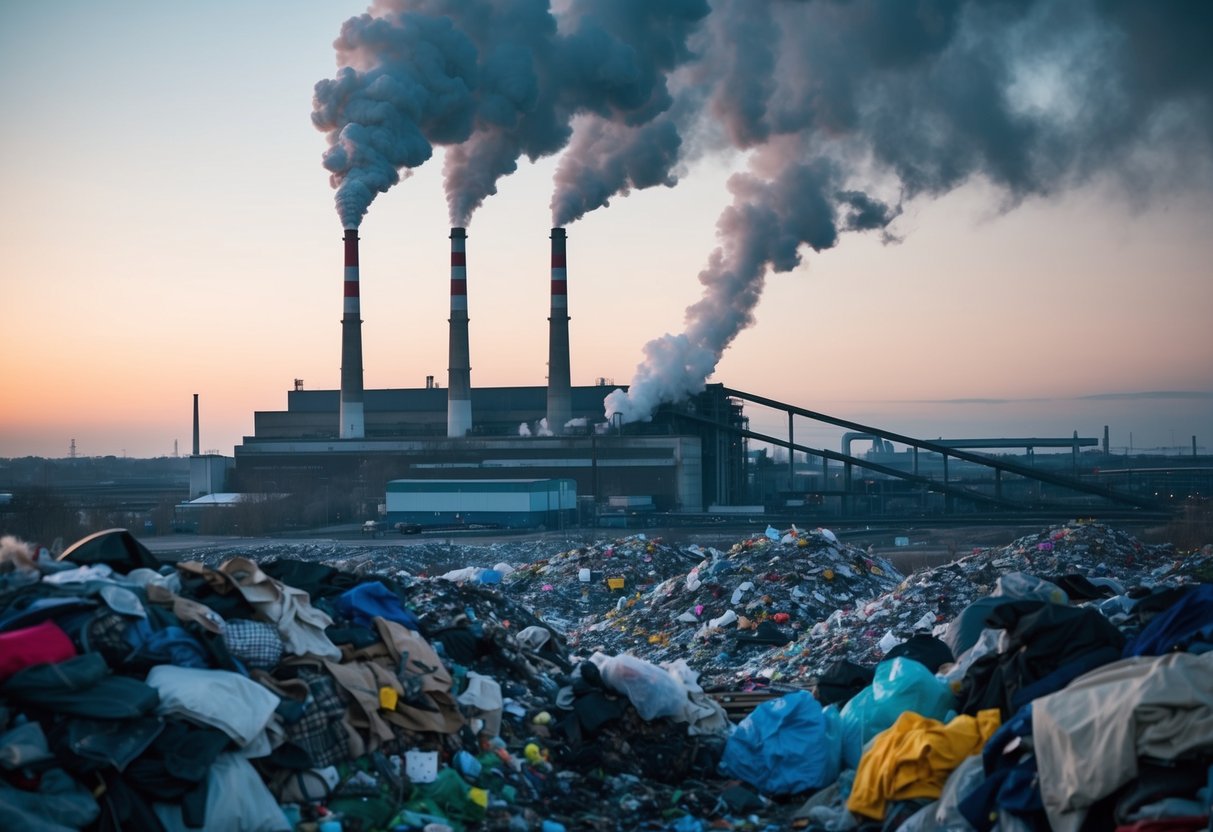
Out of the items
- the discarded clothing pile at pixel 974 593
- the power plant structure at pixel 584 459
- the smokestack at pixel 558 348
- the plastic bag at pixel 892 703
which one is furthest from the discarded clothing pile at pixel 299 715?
the smokestack at pixel 558 348

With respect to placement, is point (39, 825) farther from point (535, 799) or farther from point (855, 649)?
point (855, 649)

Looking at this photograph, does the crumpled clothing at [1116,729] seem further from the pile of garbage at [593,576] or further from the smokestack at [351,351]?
the smokestack at [351,351]

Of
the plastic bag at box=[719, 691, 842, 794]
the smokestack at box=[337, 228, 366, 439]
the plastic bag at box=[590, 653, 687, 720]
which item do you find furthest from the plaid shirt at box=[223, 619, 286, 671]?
the smokestack at box=[337, 228, 366, 439]

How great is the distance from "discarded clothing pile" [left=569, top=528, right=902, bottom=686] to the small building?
21358 millimetres

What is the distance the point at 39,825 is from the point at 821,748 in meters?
4.71

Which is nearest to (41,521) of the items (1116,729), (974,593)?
(974,593)

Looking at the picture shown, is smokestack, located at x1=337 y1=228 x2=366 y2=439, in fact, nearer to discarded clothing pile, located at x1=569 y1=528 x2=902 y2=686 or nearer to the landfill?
discarded clothing pile, located at x1=569 y1=528 x2=902 y2=686

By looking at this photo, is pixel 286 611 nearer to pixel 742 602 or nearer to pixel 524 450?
pixel 742 602

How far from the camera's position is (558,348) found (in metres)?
48.8

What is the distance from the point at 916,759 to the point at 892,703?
3.82 ft

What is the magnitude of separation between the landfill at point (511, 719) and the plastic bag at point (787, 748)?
0.05 ft

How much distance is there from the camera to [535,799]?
758 centimetres

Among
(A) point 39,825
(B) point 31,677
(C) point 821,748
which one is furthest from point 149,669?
(C) point 821,748

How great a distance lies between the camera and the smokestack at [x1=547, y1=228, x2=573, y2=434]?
48.0 metres
